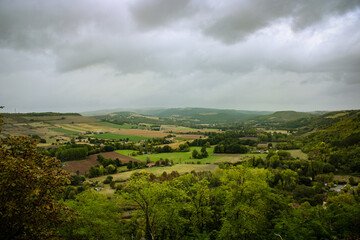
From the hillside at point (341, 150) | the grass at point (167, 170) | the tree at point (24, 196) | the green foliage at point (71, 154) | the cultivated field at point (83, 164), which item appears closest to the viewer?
the tree at point (24, 196)

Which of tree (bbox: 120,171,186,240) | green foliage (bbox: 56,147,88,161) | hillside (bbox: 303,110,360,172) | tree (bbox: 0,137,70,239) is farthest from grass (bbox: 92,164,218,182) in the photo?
tree (bbox: 0,137,70,239)

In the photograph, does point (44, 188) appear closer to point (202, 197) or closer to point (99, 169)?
point (202, 197)

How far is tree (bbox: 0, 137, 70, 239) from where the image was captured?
8650 mm

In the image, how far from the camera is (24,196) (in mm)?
9188

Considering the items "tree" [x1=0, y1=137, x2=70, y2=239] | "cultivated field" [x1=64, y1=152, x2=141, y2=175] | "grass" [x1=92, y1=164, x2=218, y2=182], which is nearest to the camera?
"tree" [x1=0, y1=137, x2=70, y2=239]

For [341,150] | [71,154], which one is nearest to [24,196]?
[71,154]

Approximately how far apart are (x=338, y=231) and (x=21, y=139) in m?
28.1

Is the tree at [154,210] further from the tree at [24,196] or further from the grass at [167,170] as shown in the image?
the grass at [167,170]

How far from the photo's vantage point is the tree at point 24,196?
8.65 meters

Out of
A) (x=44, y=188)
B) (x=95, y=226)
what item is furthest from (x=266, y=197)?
(x=44, y=188)

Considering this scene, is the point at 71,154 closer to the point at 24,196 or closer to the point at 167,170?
the point at 167,170

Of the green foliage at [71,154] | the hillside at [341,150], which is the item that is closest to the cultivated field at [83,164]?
the green foliage at [71,154]

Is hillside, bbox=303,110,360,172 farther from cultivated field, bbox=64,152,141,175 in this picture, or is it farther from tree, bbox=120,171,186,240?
cultivated field, bbox=64,152,141,175

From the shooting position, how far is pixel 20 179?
8.77 metres
